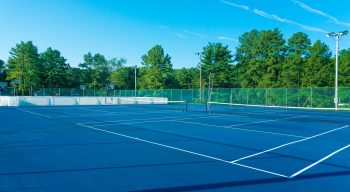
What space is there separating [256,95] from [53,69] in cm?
4668

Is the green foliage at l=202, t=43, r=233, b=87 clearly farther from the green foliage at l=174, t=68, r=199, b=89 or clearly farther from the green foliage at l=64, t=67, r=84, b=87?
the green foliage at l=64, t=67, r=84, b=87

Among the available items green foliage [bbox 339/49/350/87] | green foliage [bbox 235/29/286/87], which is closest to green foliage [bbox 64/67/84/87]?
green foliage [bbox 235/29/286/87]

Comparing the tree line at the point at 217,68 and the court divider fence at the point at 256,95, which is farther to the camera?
the tree line at the point at 217,68

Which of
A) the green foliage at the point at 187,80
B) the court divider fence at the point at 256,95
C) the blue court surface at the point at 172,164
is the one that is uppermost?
the green foliage at the point at 187,80

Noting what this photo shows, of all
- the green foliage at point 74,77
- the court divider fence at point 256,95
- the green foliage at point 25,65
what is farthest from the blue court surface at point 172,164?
the green foliage at point 74,77

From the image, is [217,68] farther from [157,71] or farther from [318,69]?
[318,69]

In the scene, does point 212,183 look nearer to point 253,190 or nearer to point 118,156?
point 253,190

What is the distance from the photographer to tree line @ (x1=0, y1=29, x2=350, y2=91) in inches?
1970

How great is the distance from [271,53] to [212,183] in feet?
172

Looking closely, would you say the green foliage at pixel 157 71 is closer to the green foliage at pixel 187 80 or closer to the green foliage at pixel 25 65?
the green foliage at pixel 187 80

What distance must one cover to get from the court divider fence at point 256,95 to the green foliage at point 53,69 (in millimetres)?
7125

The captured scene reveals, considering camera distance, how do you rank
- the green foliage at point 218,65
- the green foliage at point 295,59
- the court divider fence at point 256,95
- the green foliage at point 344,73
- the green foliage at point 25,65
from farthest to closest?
the green foliage at point 25,65 → the green foliage at point 218,65 → the green foliage at point 295,59 → the green foliage at point 344,73 → the court divider fence at point 256,95

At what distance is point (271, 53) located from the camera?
55438 mm

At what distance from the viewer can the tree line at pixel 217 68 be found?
5005 centimetres
